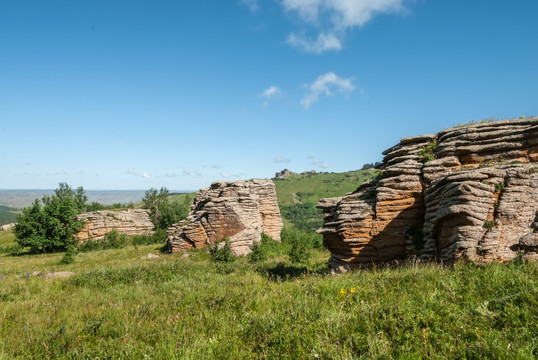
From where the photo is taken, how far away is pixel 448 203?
11.3 m

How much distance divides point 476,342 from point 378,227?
10.2 metres

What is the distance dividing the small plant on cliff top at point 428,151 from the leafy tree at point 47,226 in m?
42.7

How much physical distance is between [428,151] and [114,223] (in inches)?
1921

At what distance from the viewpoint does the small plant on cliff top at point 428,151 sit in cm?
1455

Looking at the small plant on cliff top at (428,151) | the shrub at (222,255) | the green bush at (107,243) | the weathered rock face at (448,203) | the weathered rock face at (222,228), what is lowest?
the green bush at (107,243)

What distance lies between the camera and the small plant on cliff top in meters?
14.5

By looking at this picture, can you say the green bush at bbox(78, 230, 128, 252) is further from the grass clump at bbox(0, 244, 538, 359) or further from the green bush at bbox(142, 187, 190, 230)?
the grass clump at bbox(0, 244, 538, 359)

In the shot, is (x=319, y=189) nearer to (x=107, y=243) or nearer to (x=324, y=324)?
(x=107, y=243)

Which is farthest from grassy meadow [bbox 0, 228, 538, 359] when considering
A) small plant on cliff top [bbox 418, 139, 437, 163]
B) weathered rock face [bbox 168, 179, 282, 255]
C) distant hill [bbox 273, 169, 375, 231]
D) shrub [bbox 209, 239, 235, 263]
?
distant hill [bbox 273, 169, 375, 231]

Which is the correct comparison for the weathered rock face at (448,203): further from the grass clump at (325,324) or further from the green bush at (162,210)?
the green bush at (162,210)

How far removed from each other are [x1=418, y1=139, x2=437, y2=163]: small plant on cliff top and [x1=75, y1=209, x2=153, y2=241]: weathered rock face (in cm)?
4720

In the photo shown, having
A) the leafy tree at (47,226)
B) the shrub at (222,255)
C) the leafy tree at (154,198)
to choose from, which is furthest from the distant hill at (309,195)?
the shrub at (222,255)

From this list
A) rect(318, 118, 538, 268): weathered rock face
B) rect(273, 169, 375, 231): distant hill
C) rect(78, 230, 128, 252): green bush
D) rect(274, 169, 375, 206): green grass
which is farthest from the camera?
rect(274, 169, 375, 206): green grass

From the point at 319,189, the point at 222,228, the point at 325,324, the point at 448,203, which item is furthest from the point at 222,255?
the point at 319,189
